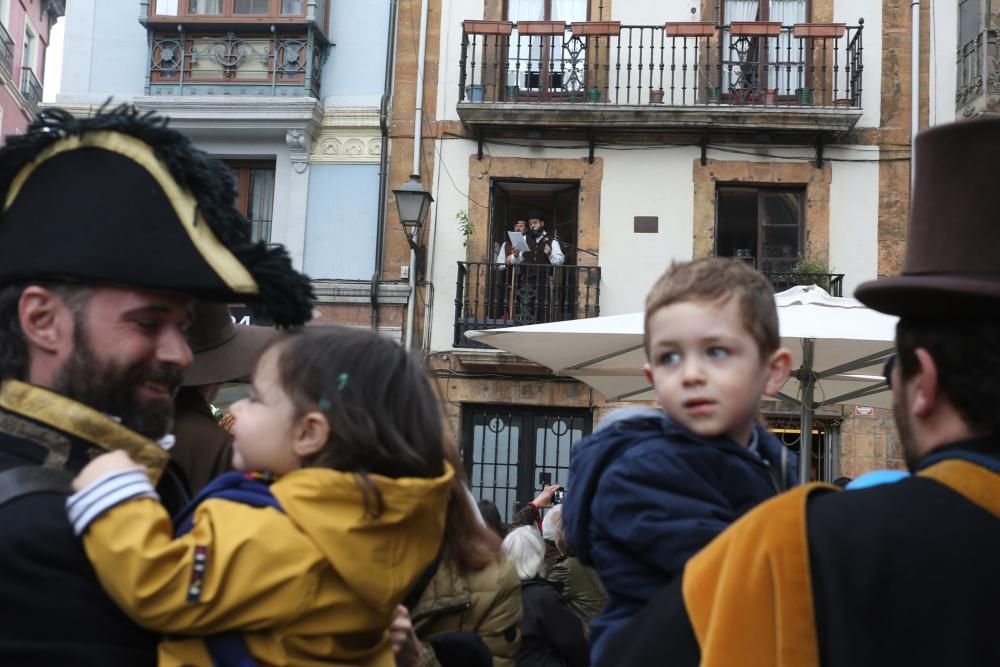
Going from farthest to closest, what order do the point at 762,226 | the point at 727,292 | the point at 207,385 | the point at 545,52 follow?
the point at 545,52 → the point at 762,226 → the point at 207,385 → the point at 727,292

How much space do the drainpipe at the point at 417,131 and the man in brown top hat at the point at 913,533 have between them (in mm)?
13007

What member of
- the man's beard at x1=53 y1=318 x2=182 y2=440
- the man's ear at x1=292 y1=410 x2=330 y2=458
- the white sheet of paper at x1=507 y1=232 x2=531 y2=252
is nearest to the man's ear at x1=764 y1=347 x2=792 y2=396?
the man's ear at x1=292 y1=410 x2=330 y2=458

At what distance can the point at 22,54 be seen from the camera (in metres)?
31.2

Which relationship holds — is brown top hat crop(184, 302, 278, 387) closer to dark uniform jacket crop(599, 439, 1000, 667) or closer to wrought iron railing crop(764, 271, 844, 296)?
dark uniform jacket crop(599, 439, 1000, 667)

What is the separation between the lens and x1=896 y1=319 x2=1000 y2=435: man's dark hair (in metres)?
1.73

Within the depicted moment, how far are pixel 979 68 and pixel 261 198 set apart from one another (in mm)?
9406

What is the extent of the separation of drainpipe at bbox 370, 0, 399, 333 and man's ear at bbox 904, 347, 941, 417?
13.3m

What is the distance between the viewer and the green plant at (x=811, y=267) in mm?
14438

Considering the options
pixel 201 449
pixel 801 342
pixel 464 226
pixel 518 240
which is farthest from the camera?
pixel 464 226

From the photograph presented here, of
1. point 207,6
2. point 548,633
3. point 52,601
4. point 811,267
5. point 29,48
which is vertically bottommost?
point 548,633

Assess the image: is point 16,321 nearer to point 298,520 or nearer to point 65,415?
point 65,415

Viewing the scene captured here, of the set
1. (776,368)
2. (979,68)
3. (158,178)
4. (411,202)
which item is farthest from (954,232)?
(979,68)

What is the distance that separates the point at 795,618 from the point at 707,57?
46.5ft

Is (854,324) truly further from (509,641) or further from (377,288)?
(377,288)
